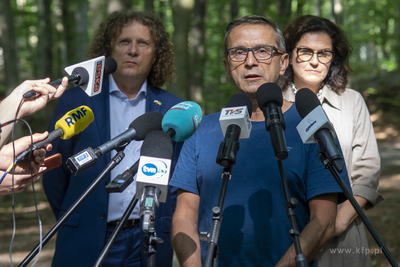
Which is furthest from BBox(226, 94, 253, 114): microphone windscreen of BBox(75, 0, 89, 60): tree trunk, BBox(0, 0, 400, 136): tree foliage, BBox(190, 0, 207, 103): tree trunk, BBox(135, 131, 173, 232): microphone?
BBox(75, 0, 89, 60): tree trunk

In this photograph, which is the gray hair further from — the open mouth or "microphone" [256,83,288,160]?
"microphone" [256,83,288,160]

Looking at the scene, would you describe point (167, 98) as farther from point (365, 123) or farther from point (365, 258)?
point (365, 258)

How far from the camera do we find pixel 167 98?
11.1 feet

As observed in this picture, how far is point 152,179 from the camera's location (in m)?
1.42

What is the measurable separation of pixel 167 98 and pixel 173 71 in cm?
62

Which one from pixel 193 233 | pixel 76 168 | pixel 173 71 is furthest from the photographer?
pixel 173 71

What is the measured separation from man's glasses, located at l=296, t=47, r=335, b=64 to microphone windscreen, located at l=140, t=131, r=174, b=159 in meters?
1.92

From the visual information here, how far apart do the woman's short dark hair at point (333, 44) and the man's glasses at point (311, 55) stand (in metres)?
0.09

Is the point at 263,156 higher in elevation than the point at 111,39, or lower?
lower

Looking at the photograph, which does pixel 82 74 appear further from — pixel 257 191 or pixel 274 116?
pixel 257 191

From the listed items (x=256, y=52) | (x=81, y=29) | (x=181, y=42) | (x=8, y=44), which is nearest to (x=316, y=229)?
(x=256, y=52)

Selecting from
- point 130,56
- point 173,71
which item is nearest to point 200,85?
point 173,71

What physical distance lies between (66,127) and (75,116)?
0.12 m

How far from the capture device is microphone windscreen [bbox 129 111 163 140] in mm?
1785
